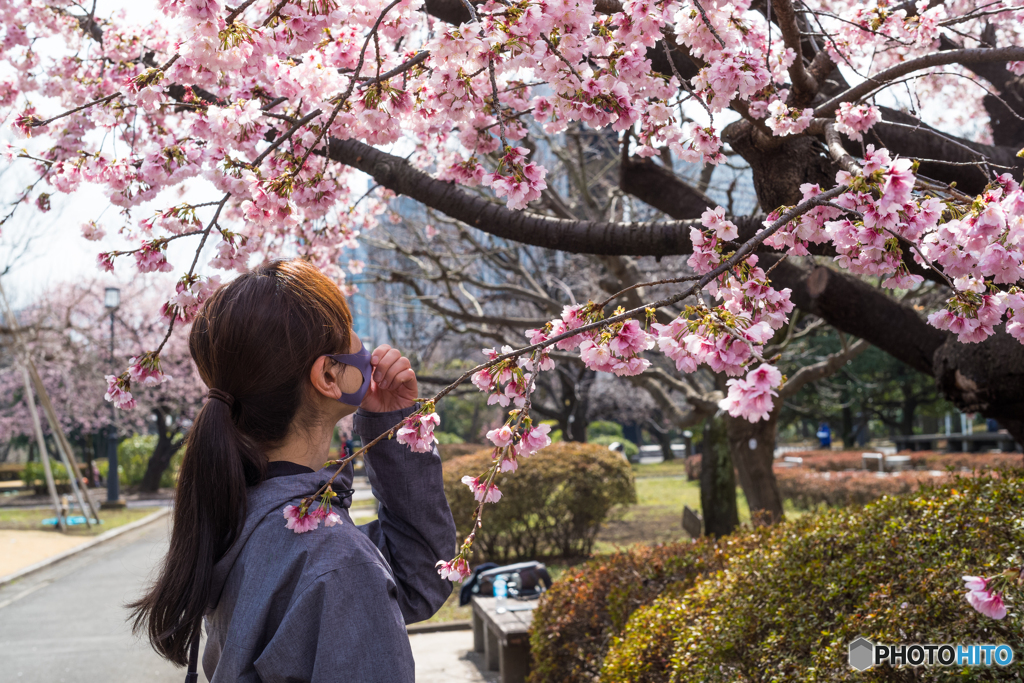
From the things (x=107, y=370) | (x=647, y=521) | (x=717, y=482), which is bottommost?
(x=647, y=521)

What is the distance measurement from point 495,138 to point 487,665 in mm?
4131

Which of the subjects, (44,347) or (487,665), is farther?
(44,347)

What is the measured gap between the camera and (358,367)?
5.12 ft

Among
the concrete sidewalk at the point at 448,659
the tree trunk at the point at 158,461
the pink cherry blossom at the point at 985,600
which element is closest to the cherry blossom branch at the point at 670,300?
the pink cherry blossom at the point at 985,600

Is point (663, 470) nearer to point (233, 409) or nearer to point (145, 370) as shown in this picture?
point (145, 370)

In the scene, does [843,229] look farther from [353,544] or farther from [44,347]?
Answer: [44,347]

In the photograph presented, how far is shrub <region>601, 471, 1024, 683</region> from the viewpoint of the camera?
7.87 feet

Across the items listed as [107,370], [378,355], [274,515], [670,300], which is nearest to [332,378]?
[378,355]

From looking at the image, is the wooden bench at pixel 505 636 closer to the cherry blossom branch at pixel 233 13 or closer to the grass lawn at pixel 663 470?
the cherry blossom branch at pixel 233 13

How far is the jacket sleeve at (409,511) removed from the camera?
1731mm

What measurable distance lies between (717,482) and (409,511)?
23.9ft

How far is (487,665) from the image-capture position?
573 cm

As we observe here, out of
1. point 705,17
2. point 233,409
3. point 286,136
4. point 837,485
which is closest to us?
point 233,409

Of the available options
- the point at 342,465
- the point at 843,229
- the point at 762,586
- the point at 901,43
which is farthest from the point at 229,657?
the point at 901,43
